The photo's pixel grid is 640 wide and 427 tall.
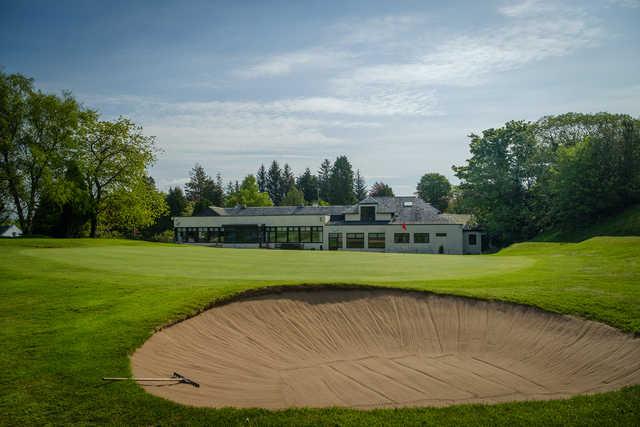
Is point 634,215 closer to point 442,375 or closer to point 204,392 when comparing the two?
point 442,375

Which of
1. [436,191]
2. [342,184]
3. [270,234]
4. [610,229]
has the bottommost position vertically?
[270,234]

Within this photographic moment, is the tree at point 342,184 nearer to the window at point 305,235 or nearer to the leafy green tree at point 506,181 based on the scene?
the window at point 305,235

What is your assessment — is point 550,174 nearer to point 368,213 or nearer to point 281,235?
point 368,213

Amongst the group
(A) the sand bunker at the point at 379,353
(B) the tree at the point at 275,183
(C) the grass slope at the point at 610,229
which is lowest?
(A) the sand bunker at the point at 379,353

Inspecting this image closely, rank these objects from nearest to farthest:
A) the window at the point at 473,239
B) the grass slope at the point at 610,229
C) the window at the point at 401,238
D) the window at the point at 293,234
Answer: the grass slope at the point at 610,229 → the window at the point at 401,238 → the window at the point at 473,239 → the window at the point at 293,234

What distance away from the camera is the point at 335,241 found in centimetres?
4972

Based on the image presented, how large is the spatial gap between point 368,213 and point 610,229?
2393 cm

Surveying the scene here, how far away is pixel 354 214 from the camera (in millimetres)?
50531

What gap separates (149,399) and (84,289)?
6.49 m

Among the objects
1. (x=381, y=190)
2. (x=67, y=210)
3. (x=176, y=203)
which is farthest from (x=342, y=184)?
(x=67, y=210)

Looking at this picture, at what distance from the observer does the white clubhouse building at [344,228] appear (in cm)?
4561

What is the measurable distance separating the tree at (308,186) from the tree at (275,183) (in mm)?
5606

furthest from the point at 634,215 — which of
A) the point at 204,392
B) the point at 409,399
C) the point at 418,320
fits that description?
the point at 204,392

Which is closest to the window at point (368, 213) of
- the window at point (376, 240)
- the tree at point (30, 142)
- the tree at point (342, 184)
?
the window at point (376, 240)
